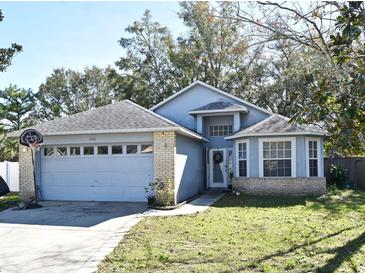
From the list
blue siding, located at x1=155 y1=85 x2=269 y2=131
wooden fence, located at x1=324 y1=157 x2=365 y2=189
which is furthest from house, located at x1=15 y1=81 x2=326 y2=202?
wooden fence, located at x1=324 y1=157 x2=365 y2=189

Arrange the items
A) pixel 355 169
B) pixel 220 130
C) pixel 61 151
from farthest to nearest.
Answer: pixel 355 169
pixel 220 130
pixel 61 151

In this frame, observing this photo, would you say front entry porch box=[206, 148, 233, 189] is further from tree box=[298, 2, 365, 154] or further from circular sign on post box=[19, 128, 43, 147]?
tree box=[298, 2, 365, 154]

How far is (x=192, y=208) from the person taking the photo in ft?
43.3

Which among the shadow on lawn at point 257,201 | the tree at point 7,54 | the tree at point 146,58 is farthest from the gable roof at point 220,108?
the tree at point 146,58

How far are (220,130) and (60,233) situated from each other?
11.8m

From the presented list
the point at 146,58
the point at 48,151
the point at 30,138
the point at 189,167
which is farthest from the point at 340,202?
the point at 146,58

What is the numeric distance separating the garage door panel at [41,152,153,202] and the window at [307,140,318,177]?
689 centimetres

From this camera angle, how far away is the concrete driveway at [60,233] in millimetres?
→ 6836

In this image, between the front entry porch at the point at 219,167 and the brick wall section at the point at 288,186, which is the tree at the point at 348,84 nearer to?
the brick wall section at the point at 288,186

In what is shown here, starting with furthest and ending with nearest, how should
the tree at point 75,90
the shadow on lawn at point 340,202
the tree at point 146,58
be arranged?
the tree at point 75,90
the tree at point 146,58
the shadow on lawn at point 340,202

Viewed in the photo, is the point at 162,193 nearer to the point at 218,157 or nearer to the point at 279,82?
the point at 218,157

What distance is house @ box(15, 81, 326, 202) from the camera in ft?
46.6

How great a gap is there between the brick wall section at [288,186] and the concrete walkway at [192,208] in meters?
1.73

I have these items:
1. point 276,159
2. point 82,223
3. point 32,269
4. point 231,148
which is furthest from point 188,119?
point 32,269
